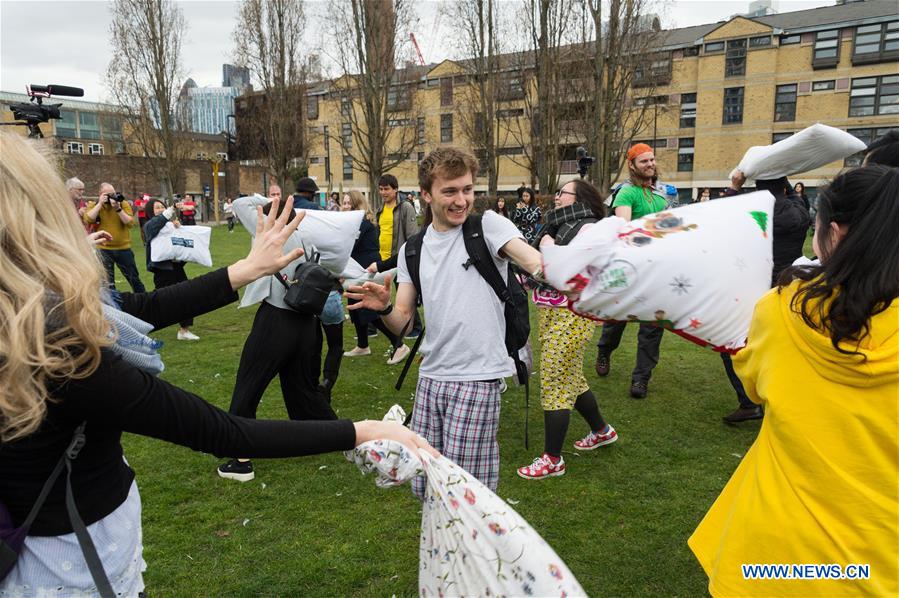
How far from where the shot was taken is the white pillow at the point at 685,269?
190 cm

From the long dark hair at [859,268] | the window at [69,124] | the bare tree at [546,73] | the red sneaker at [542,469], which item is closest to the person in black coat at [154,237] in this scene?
the red sneaker at [542,469]

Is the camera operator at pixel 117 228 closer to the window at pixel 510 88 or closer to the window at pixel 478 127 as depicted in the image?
the window at pixel 510 88

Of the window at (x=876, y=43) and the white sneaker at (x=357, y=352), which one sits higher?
the window at (x=876, y=43)

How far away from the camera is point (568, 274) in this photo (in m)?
2.07

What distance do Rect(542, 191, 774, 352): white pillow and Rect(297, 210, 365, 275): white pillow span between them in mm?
2572

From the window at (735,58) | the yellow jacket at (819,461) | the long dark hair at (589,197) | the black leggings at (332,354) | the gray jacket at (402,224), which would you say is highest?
the window at (735,58)

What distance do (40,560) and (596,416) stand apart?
3700 millimetres

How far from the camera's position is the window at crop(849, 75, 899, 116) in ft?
120

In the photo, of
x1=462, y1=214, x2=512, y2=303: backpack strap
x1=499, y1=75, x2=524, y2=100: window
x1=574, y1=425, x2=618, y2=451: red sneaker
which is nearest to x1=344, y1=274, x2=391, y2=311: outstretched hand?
x1=462, y1=214, x2=512, y2=303: backpack strap

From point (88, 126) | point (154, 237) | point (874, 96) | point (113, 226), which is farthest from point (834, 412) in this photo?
point (88, 126)

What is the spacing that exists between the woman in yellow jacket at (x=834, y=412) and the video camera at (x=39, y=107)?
16.2 ft

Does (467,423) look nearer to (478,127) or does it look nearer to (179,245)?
(179,245)

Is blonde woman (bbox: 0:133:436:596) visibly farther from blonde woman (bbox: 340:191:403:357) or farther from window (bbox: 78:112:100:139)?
window (bbox: 78:112:100:139)

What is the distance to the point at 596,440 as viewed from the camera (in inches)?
179
